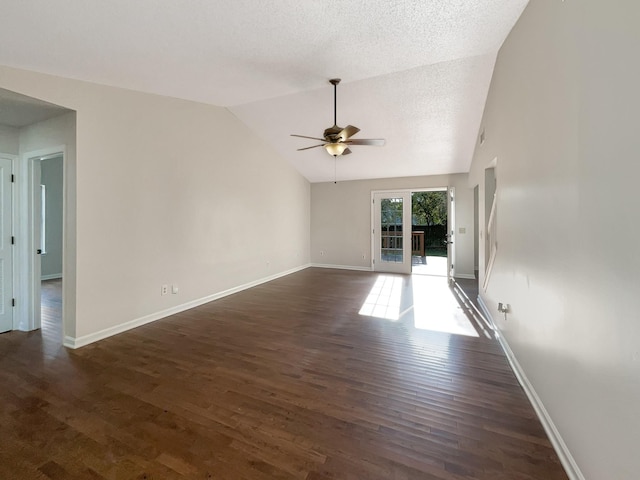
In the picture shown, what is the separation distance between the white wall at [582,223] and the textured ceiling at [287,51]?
2.61 ft

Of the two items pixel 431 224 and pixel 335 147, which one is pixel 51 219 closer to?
pixel 335 147

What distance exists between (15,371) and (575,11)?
4.80m

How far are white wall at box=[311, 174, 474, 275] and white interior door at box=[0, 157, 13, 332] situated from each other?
615 centimetres

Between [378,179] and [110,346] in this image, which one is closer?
[110,346]

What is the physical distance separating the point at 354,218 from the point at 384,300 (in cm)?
347

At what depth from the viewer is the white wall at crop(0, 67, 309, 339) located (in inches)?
117

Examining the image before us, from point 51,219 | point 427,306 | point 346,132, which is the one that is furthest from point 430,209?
point 51,219

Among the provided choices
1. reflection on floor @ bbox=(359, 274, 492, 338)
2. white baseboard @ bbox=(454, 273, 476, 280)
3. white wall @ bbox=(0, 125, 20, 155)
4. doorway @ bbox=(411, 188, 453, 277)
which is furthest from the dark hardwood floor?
doorway @ bbox=(411, 188, 453, 277)

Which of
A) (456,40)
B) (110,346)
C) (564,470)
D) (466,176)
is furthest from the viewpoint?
(466,176)

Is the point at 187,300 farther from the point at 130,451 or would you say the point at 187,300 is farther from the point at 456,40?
the point at 456,40

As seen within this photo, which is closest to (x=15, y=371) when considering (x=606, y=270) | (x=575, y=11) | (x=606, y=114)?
(x=606, y=270)

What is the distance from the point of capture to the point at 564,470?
1.47 m

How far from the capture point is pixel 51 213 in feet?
21.3

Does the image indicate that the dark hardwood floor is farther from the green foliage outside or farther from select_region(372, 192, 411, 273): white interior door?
the green foliage outside
